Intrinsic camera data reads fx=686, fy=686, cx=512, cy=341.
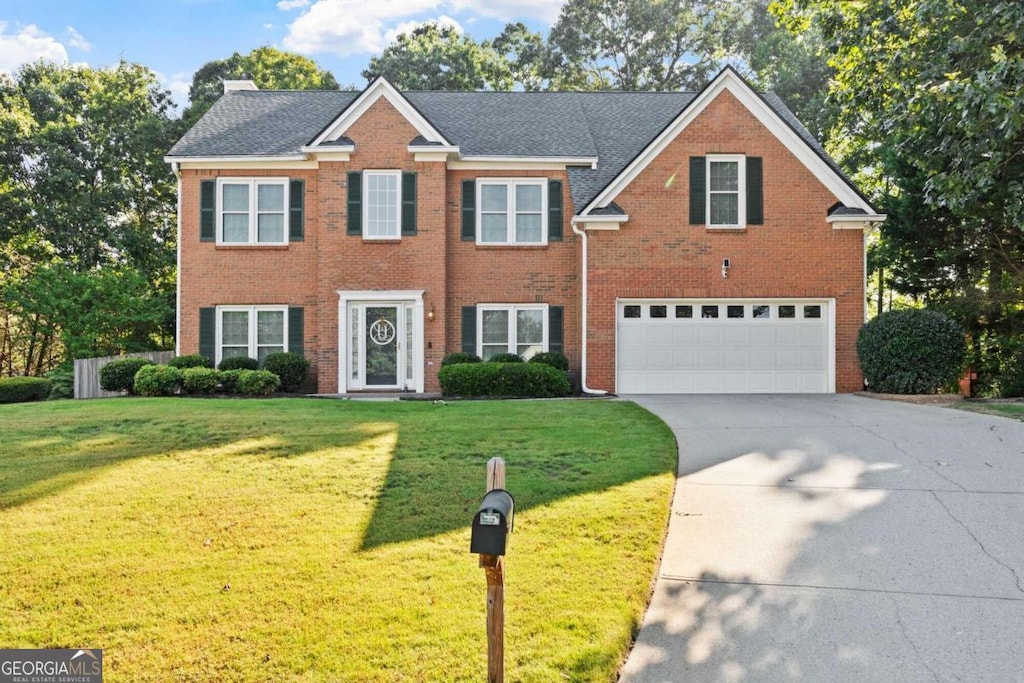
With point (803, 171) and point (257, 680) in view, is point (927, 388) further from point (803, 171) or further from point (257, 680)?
point (257, 680)

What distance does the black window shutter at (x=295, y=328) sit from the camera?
674 inches

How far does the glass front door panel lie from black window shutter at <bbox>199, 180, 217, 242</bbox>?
4.47m

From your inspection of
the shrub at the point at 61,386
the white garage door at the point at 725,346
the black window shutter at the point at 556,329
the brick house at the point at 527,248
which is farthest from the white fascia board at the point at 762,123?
the shrub at the point at 61,386

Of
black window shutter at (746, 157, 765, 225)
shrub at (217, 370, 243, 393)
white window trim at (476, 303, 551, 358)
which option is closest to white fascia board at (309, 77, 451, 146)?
white window trim at (476, 303, 551, 358)

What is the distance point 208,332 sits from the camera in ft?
56.3

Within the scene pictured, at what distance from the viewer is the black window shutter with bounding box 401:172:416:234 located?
657 inches

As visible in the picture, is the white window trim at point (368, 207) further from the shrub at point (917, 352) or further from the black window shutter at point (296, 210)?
the shrub at point (917, 352)

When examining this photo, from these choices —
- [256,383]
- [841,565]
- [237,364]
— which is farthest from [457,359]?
[841,565]

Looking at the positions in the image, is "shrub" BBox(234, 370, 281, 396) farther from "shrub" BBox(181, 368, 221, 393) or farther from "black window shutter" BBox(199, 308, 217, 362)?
"black window shutter" BBox(199, 308, 217, 362)

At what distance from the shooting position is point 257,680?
3.35 meters

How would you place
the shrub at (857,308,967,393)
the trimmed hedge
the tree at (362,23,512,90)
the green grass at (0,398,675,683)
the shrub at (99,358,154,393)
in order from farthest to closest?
the tree at (362,23,512,90) → the shrub at (99,358,154,393) → the trimmed hedge → the shrub at (857,308,967,393) → the green grass at (0,398,675,683)

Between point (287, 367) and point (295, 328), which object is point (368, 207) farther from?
point (287, 367)

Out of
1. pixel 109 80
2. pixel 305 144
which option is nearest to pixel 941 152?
pixel 305 144

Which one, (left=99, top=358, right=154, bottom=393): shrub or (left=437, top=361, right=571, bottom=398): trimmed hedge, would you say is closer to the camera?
(left=437, top=361, right=571, bottom=398): trimmed hedge
